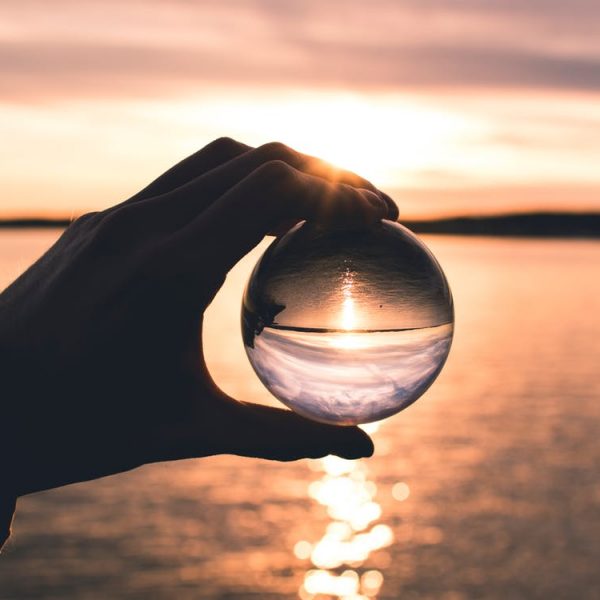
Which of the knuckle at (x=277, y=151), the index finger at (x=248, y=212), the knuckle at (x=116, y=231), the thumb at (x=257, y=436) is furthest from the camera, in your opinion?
the thumb at (x=257, y=436)

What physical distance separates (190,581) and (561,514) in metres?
22.5

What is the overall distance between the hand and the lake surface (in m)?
46.8

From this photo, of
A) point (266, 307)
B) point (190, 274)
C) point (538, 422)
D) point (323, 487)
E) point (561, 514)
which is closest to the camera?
point (190, 274)

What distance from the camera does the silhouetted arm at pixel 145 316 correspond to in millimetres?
2555

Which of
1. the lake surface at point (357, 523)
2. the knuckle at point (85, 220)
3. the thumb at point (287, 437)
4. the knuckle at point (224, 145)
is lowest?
the lake surface at point (357, 523)

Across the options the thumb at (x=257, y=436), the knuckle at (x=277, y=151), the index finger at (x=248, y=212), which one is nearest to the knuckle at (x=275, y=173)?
the index finger at (x=248, y=212)

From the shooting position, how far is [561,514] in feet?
179

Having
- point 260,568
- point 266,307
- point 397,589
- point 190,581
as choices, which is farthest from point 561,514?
point 266,307

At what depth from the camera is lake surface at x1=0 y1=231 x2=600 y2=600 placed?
49.2 metres

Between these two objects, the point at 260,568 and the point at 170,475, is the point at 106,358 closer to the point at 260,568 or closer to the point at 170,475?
the point at 260,568

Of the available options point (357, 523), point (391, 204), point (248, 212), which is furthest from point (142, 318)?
point (357, 523)

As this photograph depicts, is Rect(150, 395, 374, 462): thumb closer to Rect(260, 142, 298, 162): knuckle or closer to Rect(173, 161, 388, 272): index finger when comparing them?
Rect(173, 161, 388, 272): index finger

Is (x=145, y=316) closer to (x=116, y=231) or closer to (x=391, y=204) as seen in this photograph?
(x=116, y=231)

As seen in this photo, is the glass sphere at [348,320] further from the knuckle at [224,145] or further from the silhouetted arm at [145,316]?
the knuckle at [224,145]
